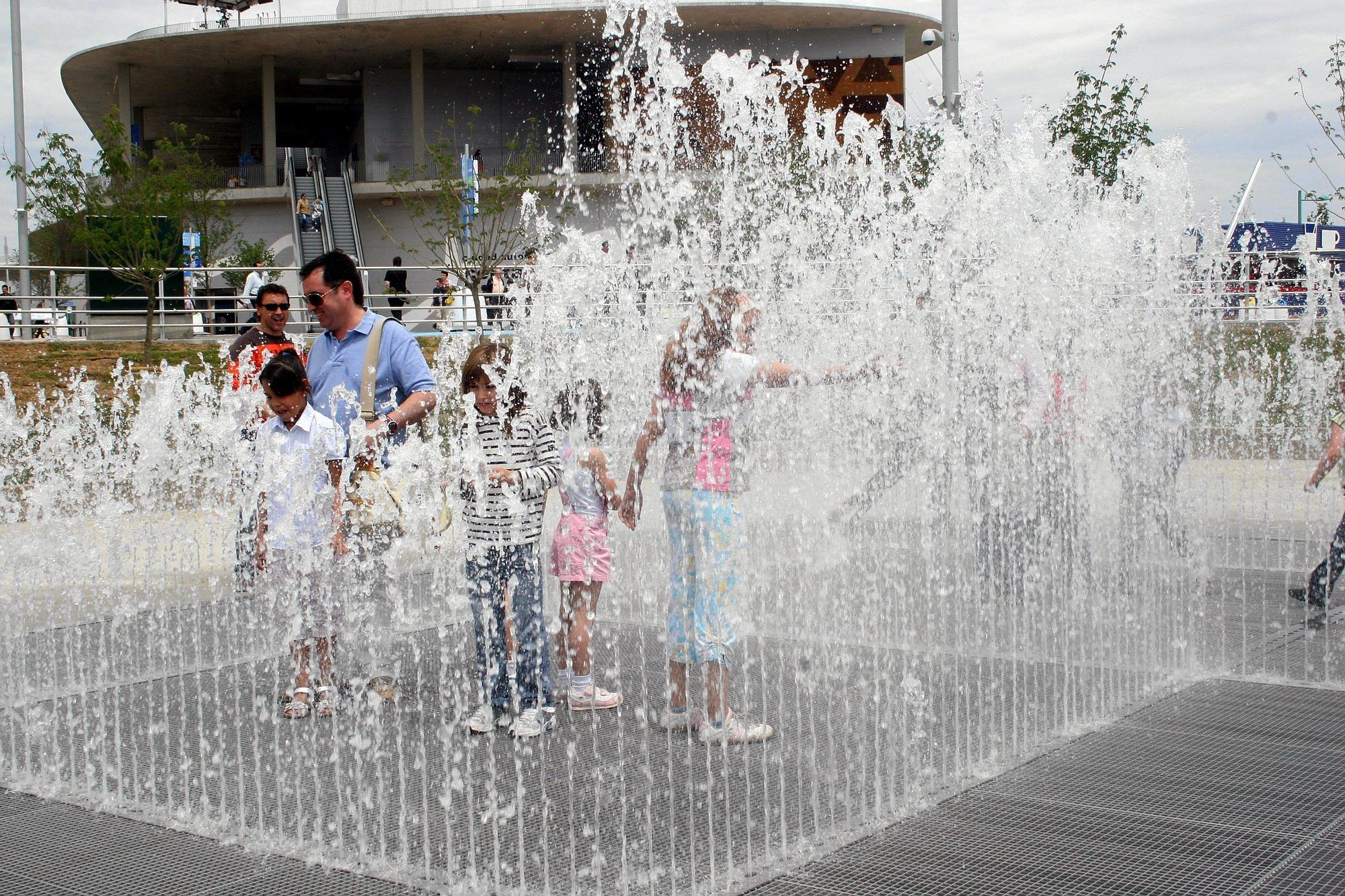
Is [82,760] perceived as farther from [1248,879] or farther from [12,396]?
[12,396]

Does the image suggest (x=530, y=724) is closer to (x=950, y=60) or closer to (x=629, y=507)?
(x=629, y=507)

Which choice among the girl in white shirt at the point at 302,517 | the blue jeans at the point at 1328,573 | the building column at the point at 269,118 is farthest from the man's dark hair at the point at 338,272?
the building column at the point at 269,118

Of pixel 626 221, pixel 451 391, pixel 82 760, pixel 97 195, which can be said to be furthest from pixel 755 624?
pixel 626 221

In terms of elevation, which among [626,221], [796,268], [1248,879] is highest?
[626,221]

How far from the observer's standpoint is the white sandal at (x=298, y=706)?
479 cm

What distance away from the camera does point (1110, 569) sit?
7.87 metres

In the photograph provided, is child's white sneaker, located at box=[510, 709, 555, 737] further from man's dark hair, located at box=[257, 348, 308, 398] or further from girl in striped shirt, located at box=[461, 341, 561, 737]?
man's dark hair, located at box=[257, 348, 308, 398]

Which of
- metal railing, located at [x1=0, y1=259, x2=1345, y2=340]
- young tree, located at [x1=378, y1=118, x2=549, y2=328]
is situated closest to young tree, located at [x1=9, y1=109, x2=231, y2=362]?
metal railing, located at [x1=0, y1=259, x2=1345, y2=340]

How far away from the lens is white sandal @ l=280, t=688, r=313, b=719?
479 centimetres

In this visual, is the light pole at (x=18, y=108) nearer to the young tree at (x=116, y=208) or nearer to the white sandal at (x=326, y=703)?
the young tree at (x=116, y=208)

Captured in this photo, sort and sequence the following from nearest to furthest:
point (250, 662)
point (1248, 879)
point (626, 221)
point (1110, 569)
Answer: point (1248, 879)
point (250, 662)
point (1110, 569)
point (626, 221)

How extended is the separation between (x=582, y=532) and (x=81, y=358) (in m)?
16.4

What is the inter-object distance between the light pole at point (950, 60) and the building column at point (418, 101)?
29453 millimetres

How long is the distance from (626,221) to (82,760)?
3304 cm
